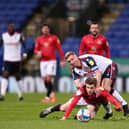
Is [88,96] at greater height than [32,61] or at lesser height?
greater

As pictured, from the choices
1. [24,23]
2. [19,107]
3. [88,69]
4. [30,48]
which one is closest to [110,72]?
[88,69]

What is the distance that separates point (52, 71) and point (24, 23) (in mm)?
9887

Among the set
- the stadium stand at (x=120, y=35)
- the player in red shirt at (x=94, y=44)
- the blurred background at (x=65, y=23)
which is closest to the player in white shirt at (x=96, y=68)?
the player in red shirt at (x=94, y=44)

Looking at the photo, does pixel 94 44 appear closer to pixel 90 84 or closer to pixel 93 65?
pixel 93 65

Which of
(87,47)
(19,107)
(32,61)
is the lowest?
(32,61)

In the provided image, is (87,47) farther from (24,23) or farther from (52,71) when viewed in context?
(24,23)

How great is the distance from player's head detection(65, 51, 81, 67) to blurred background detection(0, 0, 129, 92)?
1152cm

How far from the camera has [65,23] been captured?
28.2 m

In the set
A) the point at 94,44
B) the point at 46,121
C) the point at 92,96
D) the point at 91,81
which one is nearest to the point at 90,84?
the point at 91,81

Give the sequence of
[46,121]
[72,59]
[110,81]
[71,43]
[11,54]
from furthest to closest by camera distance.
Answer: [71,43] < [11,54] < [110,81] < [72,59] < [46,121]

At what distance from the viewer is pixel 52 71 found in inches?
779

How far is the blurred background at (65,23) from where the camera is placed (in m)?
25.1

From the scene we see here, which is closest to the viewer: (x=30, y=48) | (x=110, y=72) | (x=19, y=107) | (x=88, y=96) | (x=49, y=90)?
(x=88, y=96)

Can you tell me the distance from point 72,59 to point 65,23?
606 inches
